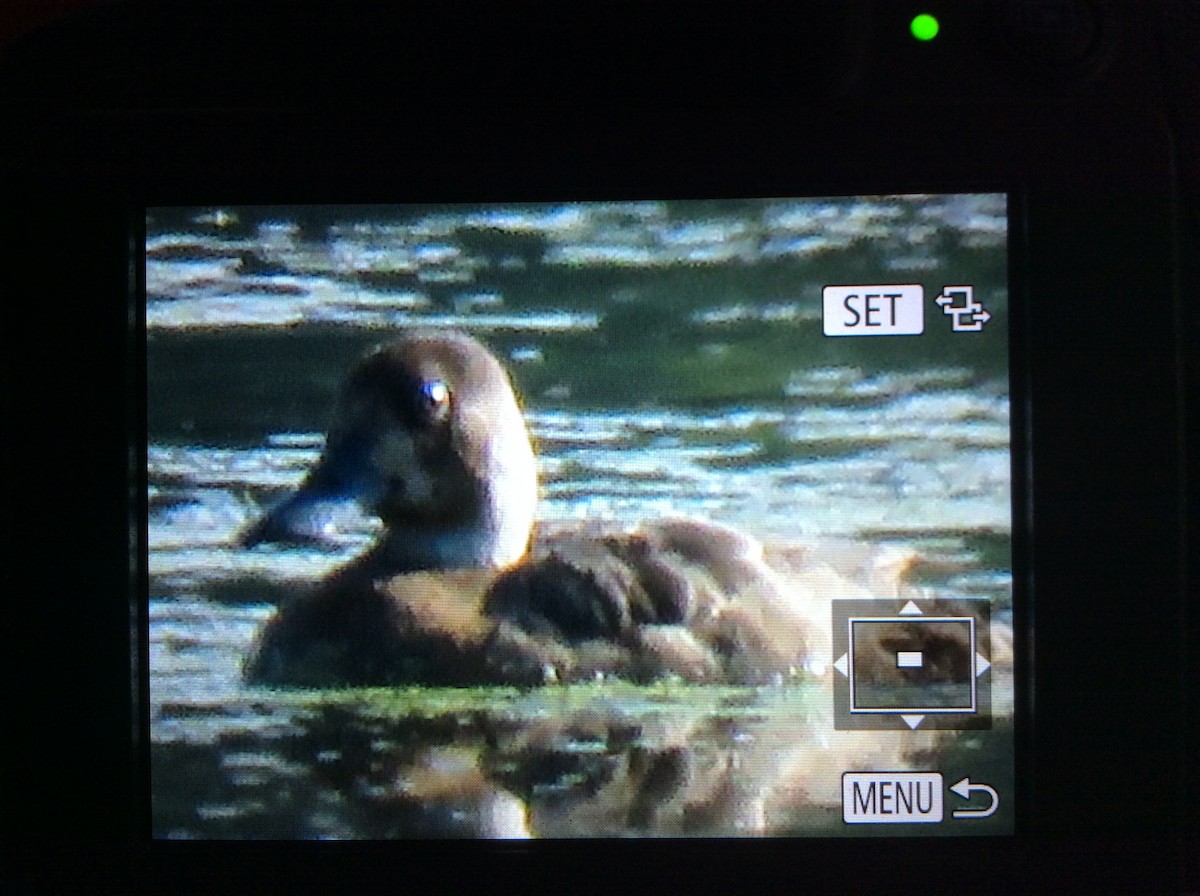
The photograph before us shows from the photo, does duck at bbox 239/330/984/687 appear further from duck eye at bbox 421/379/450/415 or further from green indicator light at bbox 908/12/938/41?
green indicator light at bbox 908/12/938/41

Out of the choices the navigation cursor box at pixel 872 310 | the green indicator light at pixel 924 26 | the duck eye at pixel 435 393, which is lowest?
the duck eye at pixel 435 393

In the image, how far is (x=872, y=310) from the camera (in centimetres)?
56

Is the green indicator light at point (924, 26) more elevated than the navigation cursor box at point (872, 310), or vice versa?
the green indicator light at point (924, 26)

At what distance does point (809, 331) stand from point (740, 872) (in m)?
0.24

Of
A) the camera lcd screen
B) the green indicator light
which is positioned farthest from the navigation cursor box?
the green indicator light

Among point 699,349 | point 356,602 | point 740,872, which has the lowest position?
point 740,872

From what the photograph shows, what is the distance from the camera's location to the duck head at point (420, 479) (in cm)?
57

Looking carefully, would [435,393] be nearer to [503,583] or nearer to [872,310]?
[503,583]

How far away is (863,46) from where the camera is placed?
57 cm

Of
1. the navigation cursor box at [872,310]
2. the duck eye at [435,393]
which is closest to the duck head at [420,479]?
the duck eye at [435,393]

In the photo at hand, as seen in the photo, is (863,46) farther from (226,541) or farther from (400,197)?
(226,541)

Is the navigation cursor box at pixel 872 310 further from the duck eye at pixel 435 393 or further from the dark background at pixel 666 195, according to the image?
the duck eye at pixel 435 393

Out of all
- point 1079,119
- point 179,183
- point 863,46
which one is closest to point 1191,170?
point 1079,119

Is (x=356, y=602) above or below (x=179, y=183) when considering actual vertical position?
below
